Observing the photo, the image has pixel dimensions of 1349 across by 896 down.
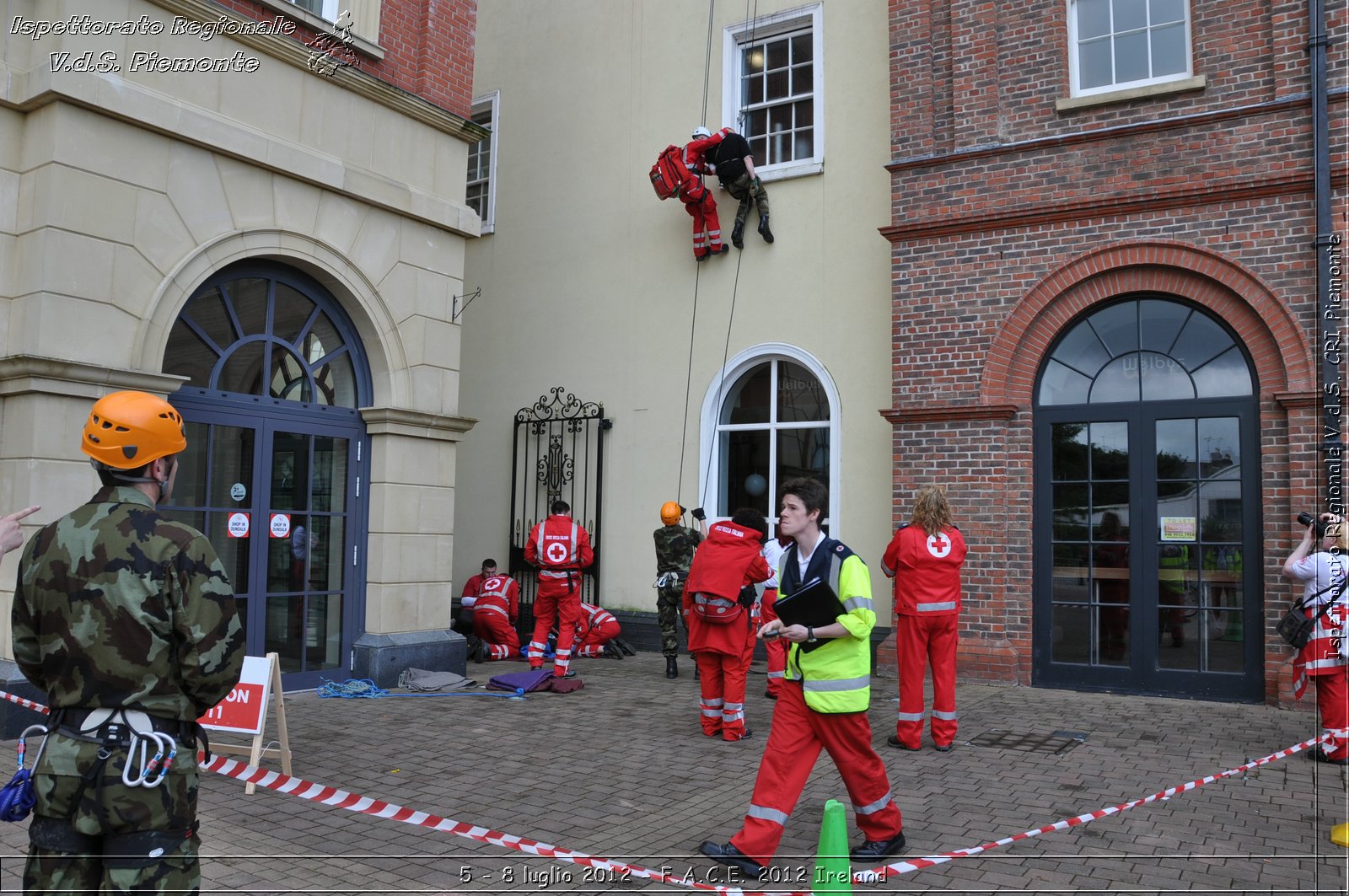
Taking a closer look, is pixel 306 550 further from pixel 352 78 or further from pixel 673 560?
pixel 352 78

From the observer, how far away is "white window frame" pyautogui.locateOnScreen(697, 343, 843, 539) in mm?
11531

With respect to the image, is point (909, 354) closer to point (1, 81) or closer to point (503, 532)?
point (503, 532)

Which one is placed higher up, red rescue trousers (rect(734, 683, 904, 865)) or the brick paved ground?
red rescue trousers (rect(734, 683, 904, 865))

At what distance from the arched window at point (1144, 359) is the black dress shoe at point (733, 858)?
6.76 meters

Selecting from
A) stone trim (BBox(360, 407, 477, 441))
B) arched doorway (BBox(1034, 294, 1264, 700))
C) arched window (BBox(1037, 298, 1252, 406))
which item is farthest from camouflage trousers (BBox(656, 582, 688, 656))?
arched window (BBox(1037, 298, 1252, 406))

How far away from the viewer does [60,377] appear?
23.5 feet

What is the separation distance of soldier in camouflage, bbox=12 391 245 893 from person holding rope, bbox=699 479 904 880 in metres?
2.52

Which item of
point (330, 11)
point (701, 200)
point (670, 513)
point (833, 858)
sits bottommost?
point (833, 858)

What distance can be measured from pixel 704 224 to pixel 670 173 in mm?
789

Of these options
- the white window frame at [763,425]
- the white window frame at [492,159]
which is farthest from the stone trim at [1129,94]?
the white window frame at [492,159]

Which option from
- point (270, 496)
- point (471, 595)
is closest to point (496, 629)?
point (471, 595)

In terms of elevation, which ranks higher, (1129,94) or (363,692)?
(1129,94)

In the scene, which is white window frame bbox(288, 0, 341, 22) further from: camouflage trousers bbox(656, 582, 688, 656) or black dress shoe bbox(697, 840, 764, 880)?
black dress shoe bbox(697, 840, 764, 880)

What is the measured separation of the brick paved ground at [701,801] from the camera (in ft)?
15.2
